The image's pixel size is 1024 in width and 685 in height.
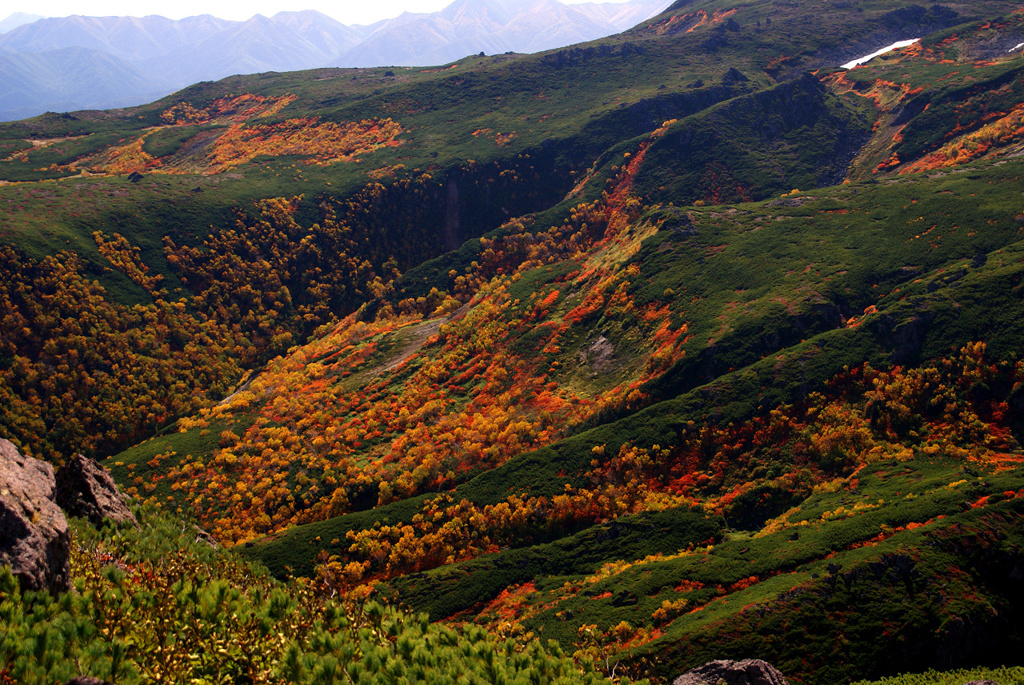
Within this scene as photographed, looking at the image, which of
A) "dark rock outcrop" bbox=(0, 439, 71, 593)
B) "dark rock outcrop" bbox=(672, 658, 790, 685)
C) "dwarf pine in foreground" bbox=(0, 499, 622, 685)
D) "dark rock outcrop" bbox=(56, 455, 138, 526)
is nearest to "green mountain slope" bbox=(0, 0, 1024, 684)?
"dark rock outcrop" bbox=(672, 658, 790, 685)

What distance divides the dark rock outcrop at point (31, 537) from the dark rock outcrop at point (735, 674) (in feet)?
120

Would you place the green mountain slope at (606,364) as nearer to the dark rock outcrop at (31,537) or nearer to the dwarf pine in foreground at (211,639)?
the dwarf pine in foreground at (211,639)

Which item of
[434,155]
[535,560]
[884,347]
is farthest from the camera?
[434,155]

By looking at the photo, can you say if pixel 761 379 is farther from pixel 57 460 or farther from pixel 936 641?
pixel 57 460

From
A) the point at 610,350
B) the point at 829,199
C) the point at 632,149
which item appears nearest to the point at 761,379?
the point at 610,350

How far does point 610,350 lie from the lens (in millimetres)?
101125

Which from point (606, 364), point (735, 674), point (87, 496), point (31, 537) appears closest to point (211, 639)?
point (31, 537)

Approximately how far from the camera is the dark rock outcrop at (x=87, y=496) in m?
39.4

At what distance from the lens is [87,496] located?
40.4 metres

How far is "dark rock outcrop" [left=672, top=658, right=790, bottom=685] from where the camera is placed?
126ft

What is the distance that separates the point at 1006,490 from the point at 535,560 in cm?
4435

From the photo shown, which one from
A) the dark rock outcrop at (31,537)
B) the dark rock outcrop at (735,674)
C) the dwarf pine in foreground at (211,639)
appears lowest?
the dark rock outcrop at (735,674)

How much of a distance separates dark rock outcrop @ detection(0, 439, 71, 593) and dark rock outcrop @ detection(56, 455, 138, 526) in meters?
→ 12.1

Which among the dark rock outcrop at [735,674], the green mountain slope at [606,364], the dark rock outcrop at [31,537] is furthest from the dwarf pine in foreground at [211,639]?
the dark rock outcrop at [735,674]
